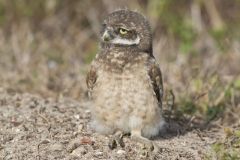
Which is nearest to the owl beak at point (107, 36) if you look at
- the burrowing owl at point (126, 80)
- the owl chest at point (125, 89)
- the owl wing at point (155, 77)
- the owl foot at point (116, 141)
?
the burrowing owl at point (126, 80)

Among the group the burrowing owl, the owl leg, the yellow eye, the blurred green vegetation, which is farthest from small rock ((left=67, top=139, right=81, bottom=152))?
the blurred green vegetation

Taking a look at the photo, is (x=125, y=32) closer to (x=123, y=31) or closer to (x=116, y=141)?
(x=123, y=31)

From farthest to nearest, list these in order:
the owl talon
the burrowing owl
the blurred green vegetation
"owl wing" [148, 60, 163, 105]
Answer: the blurred green vegetation, "owl wing" [148, 60, 163, 105], the burrowing owl, the owl talon

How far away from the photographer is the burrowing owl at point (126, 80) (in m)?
5.21

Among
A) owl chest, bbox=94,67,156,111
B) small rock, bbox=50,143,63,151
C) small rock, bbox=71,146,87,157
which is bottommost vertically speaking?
small rock, bbox=71,146,87,157

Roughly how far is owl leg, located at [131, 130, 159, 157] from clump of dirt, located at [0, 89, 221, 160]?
0.03 m

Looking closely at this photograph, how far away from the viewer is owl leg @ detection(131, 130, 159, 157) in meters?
5.03

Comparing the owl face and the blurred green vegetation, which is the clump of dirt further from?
the owl face

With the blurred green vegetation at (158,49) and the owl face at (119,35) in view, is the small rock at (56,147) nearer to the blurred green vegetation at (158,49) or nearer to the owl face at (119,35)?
the owl face at (119,35)

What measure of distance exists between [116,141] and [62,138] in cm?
38

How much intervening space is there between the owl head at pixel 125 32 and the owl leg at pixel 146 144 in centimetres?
59

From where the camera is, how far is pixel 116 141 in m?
5.20

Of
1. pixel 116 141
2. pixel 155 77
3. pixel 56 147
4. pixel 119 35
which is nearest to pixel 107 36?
pixel 119 35

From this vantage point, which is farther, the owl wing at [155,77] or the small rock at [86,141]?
the owl wing at [155,77]
